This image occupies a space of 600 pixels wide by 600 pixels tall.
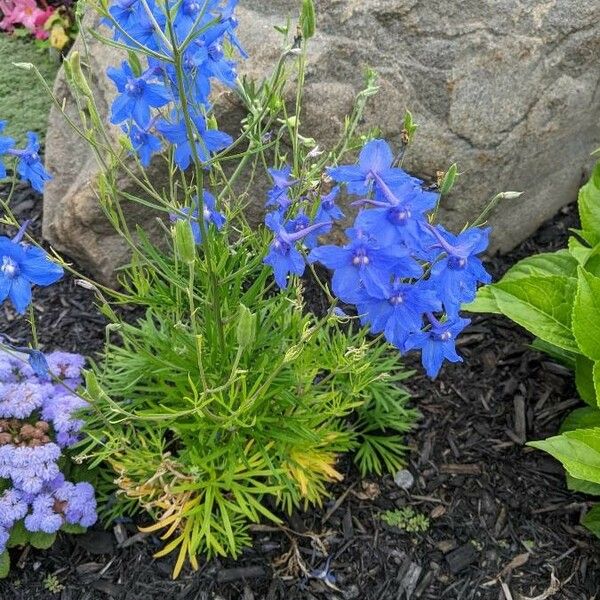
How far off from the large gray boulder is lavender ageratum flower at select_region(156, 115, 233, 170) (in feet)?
3.45

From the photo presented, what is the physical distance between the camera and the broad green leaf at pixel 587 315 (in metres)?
2.54

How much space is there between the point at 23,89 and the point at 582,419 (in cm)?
315

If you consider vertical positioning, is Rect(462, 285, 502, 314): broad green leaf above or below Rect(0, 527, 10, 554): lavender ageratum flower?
above

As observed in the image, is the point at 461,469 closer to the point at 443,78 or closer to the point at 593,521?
the point at 593,521

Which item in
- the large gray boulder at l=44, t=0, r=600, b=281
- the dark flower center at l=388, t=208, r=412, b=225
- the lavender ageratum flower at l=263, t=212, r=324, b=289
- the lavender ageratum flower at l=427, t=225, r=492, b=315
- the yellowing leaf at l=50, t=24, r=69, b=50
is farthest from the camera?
the yellowing leaf at l=50, t=24, r=69, b=50

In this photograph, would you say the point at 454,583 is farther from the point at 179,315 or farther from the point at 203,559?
the point at 179,315

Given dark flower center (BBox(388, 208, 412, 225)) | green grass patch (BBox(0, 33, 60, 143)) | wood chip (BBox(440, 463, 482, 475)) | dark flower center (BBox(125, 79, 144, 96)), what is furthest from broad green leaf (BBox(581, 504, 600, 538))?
green grass patch (BBox(0, 33, 60, 143))

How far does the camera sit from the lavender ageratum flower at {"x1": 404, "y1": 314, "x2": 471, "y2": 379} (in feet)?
5.94

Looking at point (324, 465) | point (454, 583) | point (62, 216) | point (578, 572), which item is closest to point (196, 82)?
point (324, 465)

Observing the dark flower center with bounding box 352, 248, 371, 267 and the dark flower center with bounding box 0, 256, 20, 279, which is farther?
the dark flower center with bounding box 0, 256, 20, 279

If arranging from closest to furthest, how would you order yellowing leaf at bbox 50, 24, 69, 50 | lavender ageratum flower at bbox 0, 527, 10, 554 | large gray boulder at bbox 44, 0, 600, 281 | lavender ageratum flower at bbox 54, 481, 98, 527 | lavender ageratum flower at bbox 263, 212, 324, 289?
lavender ageratum flower at bbox 263, 212, 324, 289 → lavender ageratum flower at bbox 0, 527, 10, 554 → lavender ageratum flower at bbox 54, 481, 98, 527 → large gray boulder at bbox 44, 0, 600, 281 → yellowing leaf at bbox 50, 24, 69, 50

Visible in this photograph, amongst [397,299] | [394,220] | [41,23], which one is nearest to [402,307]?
[397,299]

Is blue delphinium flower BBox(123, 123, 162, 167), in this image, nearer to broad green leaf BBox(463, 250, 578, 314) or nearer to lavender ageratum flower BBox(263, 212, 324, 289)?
lavender ageratum flower BBox(263, 212, 324, 289)

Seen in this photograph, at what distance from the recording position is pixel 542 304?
9.14ft
